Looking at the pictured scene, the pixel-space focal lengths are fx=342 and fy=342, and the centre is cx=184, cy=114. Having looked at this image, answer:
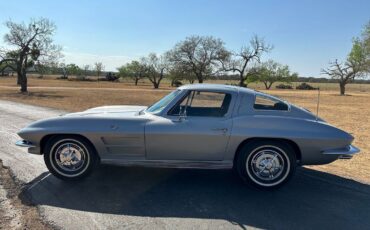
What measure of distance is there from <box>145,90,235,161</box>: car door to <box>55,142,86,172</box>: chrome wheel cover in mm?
964

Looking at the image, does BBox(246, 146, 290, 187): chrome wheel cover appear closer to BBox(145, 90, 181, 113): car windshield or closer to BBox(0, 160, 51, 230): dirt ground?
BBox(145, 90, 181, 113): car windshield

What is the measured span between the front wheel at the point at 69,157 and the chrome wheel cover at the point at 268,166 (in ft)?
7.21

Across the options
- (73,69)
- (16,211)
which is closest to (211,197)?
(16,211)

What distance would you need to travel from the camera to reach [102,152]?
473cm

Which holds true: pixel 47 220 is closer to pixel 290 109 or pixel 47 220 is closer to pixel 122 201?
pixel 122 201

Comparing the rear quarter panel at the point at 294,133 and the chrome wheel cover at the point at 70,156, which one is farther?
the chrome wheel cover at the point at 70,156

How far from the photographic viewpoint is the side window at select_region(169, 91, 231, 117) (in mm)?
4758

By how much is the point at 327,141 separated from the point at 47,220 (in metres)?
3.59

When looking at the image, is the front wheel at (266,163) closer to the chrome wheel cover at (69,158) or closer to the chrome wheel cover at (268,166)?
the chrome wheel cover at (268,166)

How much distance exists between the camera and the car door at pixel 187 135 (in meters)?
4.60

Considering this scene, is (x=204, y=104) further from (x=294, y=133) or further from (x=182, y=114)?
(x=294, y=133)

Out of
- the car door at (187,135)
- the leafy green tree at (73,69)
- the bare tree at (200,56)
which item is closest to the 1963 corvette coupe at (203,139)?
the car door at (187,135)

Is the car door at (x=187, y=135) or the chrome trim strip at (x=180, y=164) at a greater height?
the car door at (x=187, y=135)

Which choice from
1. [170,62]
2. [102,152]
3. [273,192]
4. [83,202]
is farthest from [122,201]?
[170,62]
